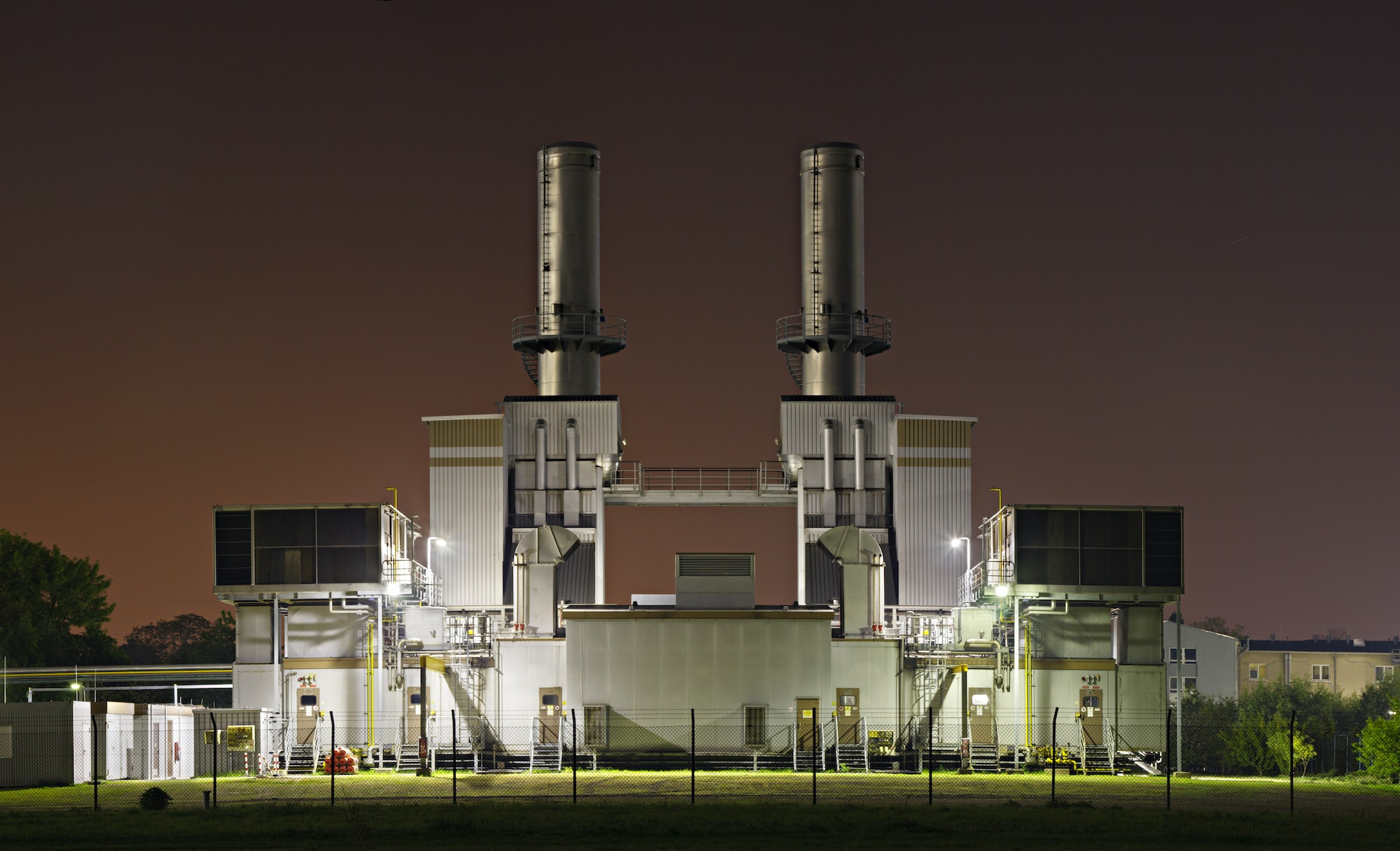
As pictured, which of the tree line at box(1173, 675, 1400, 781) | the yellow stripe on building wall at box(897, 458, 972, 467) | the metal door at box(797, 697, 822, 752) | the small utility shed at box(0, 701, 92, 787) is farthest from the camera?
the tree line at box(1173, 675, 1400, 781)

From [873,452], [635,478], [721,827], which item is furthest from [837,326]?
[721,827]

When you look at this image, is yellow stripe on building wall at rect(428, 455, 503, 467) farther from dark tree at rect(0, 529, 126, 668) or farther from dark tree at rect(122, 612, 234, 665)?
dark tree at rect(122, 612, 234, 665)

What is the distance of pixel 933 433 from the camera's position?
7956 centimetres

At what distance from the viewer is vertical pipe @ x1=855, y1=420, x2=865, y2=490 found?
258 feet

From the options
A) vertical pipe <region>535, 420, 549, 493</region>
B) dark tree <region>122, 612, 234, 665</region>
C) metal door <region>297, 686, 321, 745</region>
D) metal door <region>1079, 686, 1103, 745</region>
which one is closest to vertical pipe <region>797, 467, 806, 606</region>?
vertical pipe <region>535, 420, 549, 493</region>

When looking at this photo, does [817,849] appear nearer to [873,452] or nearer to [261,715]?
[261,715]

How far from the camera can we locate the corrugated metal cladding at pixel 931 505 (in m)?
78.2

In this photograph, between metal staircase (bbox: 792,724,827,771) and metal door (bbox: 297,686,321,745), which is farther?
metal door (bbox: 297,686,321,745)

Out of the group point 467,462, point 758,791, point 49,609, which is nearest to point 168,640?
point 49,609

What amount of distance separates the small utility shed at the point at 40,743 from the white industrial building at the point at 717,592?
33.3 feet

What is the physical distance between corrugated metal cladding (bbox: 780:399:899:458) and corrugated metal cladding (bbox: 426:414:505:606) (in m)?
13.4

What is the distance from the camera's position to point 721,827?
3312 centimetres

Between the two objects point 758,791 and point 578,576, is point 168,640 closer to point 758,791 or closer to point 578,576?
point 578,576

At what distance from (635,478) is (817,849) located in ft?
171
